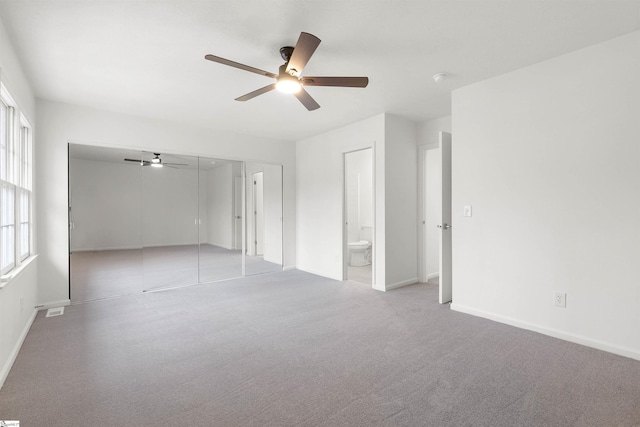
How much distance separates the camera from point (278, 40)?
252 cm

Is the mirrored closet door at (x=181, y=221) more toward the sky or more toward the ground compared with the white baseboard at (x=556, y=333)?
more toward the sky

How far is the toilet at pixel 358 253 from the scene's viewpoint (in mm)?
6277

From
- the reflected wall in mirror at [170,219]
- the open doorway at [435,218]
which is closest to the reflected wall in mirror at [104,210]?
the reflected wall in mirror at [170,219]

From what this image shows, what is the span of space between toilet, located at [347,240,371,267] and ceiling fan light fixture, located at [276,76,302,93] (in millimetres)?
4081

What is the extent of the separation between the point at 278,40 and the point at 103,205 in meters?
7.57

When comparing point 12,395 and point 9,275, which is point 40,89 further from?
point 12,395

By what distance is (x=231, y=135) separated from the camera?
538cm

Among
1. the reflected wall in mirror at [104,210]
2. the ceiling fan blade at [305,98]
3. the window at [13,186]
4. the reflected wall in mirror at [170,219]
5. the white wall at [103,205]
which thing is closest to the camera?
the window at [13,186]

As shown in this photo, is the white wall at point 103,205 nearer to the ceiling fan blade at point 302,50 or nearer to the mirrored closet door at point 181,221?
the mirrored closet door at point 181,221

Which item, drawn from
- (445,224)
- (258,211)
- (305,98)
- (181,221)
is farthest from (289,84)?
(181,221)

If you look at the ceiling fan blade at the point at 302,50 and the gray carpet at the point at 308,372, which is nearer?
the gray carpet at the point at 308,372

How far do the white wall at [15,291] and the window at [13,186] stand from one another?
102 millimetres

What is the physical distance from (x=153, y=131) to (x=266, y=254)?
9.49ft

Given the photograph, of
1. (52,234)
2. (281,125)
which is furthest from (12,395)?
(281,125)
